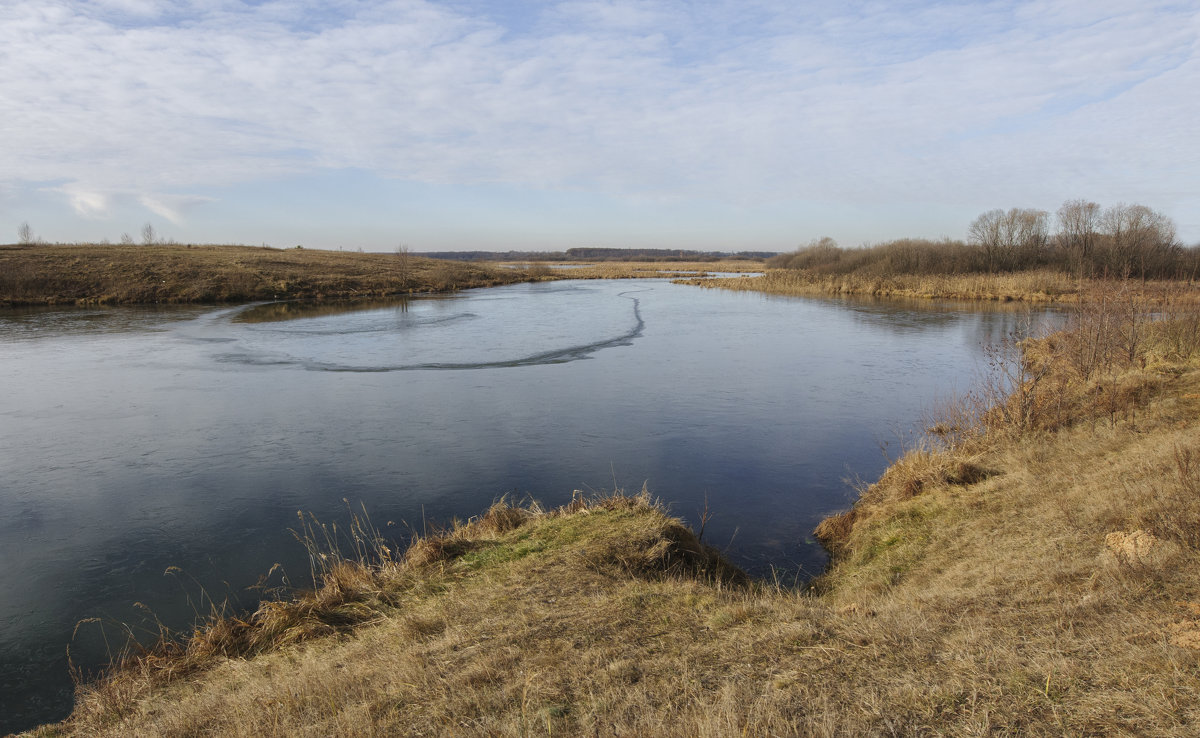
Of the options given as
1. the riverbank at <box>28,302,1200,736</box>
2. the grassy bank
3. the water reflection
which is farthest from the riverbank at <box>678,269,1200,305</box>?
the riverbank at <box>28,302,1200,736</box>

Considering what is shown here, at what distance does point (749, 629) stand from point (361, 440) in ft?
28.3

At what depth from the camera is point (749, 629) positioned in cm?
462

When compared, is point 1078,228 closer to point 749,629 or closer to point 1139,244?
point 1139,244

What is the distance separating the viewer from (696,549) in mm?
6938

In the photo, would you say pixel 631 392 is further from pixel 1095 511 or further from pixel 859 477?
pixel 1095 511

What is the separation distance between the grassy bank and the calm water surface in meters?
15.1

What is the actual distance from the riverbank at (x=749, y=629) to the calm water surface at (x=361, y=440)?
1.04 m

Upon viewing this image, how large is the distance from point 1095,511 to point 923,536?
64.2 inches

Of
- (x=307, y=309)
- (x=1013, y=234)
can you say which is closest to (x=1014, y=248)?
(x=1013, y=234)

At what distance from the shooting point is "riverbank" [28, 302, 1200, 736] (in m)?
3.49

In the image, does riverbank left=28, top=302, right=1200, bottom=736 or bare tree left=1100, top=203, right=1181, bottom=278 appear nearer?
riverbank left=28, top=302, right=1200, bottom=736

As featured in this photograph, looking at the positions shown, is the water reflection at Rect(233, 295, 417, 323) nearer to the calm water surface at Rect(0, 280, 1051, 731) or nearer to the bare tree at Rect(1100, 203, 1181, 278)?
the calm water surface at Rect(0, 280, 1051, 731)

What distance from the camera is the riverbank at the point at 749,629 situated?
3.49m

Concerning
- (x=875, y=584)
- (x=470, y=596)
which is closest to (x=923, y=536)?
(x=875, y=584)
